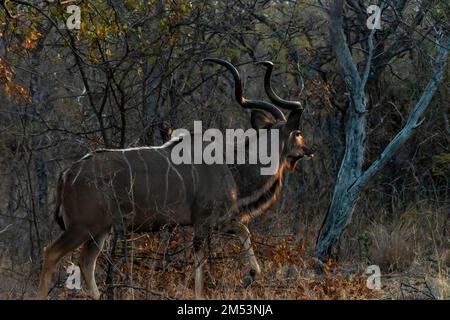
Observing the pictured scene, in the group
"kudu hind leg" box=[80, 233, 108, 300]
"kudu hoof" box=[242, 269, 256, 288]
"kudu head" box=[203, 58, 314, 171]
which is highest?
"kudu head" box=[203, 58, 314, 171]

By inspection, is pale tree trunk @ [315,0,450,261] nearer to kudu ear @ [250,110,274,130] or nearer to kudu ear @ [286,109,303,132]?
kudu ear @ [286,109,303,132]

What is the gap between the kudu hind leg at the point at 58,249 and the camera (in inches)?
219

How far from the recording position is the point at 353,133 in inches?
276

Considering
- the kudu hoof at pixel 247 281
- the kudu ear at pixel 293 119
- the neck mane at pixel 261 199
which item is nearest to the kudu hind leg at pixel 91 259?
the kudu hoof at pixel 247 281

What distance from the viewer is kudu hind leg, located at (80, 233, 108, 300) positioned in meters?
5.77

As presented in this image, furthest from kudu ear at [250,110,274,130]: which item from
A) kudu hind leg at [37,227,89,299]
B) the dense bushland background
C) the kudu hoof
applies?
kudu hind leg at [37,227,89,299]

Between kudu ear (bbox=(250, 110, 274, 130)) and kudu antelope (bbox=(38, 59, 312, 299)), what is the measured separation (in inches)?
10.5

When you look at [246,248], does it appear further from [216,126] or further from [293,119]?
[216,126]

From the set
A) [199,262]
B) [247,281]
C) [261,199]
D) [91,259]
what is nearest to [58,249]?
[91,259]

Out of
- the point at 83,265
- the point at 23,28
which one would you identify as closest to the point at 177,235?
the point at 83,265

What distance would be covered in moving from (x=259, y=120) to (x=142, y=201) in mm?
1349

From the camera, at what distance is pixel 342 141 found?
27.8 ft

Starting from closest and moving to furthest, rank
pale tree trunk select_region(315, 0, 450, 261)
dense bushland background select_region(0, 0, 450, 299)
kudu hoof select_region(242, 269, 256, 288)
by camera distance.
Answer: kudu hoof select_region(242, 269, 256, 288) < dense bushland background select_region(0, 0, 450, 299) < pale tree trunk select_region(315, 0, 450, 261)

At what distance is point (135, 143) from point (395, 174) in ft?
9.57
